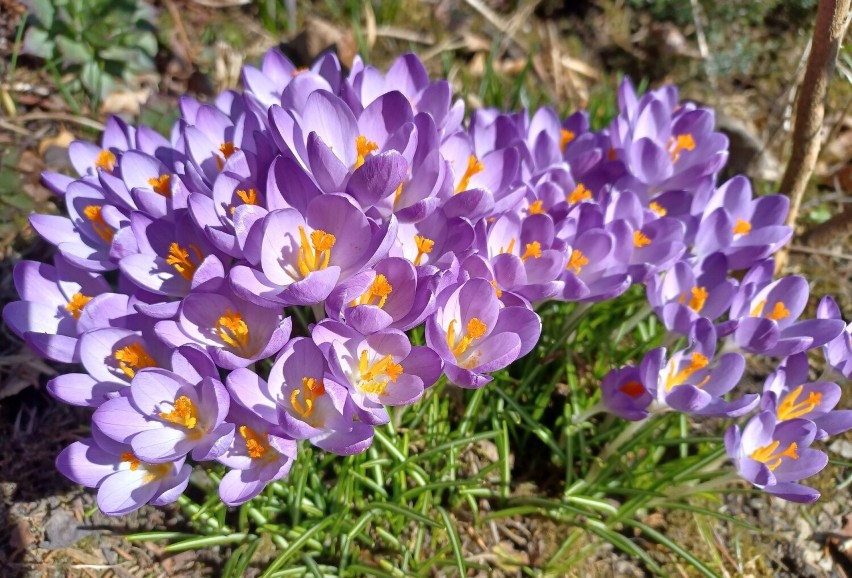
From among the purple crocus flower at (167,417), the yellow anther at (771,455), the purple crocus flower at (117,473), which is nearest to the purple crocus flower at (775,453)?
the yellow anther at (771,455)

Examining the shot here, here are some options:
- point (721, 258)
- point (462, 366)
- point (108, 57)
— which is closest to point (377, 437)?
point (462, 366)

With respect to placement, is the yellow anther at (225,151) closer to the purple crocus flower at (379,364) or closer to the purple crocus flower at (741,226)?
the purple crocus flower at (379,364)

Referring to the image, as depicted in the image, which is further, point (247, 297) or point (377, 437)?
point (377, 437)

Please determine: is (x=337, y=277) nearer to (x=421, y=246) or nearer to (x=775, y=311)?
(x=421, y=246)

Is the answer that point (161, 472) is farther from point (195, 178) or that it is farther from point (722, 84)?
point (722, 84)

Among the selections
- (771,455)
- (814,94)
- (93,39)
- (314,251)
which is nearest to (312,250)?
(314,251)
